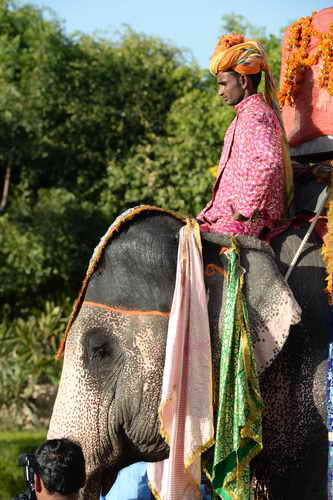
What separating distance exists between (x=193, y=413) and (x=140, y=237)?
68 centimetres

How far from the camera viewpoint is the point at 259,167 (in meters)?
3.60

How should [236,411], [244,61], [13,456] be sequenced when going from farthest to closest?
[13,456] < [244,61] < [236,411]

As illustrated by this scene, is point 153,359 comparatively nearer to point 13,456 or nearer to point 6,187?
point 13,456

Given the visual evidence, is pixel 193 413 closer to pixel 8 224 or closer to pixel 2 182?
pixel 8 224

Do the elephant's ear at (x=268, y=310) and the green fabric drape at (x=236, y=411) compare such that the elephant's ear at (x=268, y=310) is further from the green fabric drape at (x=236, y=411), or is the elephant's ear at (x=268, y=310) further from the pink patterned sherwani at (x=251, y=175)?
the pink patterned sherwani at (x=251, y=175)

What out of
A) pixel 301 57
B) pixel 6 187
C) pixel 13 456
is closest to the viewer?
pixel 301 57

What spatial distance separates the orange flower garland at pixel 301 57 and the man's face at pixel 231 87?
0.38m

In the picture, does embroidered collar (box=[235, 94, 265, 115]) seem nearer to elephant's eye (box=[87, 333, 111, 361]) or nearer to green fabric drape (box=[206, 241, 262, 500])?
green fabric drape (box=[206, 241, 262, 500])

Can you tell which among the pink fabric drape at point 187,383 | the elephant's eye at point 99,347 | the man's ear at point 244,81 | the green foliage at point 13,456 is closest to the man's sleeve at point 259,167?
the man's ear at point 244,81

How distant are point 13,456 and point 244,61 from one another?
17.0ft

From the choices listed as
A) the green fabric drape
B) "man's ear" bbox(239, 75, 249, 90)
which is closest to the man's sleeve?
"man's ear" bbox(239, 75, 249, 90)

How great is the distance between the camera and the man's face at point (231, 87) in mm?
3877

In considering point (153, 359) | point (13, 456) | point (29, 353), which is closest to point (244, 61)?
point (153, 359)

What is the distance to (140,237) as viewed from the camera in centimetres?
339
